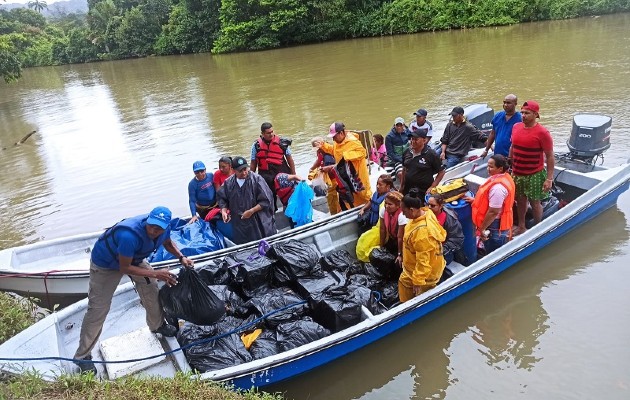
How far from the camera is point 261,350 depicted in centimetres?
444

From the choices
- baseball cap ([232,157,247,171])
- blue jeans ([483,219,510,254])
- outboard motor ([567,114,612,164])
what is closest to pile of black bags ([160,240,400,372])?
baseball cap ([232,157,247,171])

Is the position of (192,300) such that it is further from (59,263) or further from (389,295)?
(59,263)

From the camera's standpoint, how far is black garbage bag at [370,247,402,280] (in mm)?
5348

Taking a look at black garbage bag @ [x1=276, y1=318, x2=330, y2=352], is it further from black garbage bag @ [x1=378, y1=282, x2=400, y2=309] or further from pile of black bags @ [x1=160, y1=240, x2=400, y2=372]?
black garbage bag @ [x1=378, y1=282, x2=400, y2=309]

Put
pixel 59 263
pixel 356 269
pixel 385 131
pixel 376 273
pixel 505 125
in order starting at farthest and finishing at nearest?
1. pixel 385 131
2. pixel 59 263
3. pixel 505 125
4. pixel 356 269
5. pixel 376 273

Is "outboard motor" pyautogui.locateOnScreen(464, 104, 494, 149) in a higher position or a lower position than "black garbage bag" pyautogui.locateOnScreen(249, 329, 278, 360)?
higher

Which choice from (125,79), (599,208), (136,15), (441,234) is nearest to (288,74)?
(125,79)

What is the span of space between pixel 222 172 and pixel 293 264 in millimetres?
1782

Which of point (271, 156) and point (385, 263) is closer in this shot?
point (385, 263)

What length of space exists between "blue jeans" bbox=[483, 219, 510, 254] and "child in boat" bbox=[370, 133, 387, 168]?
2590 millimetres

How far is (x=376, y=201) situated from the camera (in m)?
5.87

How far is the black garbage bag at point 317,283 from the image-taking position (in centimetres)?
497

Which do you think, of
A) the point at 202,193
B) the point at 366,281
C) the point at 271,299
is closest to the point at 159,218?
the point at 271,299

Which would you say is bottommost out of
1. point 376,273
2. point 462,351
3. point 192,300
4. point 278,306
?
point 462,351
